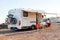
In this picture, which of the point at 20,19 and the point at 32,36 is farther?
the point at 20,19

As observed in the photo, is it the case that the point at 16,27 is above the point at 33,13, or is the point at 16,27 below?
below

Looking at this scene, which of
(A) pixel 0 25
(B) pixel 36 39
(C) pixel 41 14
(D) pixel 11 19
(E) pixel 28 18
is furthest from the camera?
(A) pixel 0 25

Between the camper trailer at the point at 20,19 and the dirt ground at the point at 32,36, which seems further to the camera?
the camper trailer at the point at 20,19

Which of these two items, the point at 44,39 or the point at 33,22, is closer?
the point at 44,39

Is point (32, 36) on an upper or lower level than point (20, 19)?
lower

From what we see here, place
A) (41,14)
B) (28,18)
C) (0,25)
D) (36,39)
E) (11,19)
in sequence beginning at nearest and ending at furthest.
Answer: (36,39)
(11,19)
(28,18)
(41,14)
(0,25)

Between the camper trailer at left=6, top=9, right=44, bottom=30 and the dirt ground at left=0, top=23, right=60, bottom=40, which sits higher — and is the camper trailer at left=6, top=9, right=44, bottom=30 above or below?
above

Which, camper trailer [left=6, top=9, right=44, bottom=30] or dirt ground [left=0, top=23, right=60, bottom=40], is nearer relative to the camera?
dirt ground [left=0, top=23, right=60, bottom=40]

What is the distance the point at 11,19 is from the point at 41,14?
505cm

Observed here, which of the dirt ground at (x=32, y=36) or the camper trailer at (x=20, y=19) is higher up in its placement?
the camper trailer at (x=20, y=19)

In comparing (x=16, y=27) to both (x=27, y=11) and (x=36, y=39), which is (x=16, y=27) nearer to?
(x=27, y=11)

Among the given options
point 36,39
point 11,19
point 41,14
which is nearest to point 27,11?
point 11,19

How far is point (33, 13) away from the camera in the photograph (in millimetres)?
19875

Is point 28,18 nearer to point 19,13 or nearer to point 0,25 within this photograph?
point 19,13
